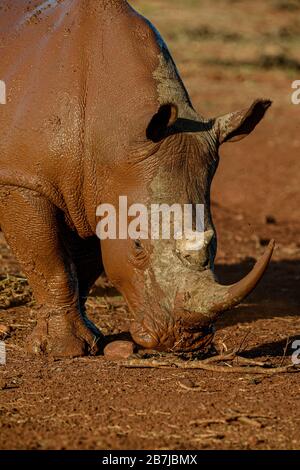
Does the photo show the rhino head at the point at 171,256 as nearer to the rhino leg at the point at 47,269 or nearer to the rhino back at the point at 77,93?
the rhino back at the point at 77,93

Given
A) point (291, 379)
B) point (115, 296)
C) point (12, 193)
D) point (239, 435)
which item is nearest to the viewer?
point (239, 435)

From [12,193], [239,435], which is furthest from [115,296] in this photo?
[239,435]

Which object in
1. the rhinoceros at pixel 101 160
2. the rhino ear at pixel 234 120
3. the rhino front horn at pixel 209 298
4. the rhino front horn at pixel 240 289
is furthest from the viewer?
the rhino ear at pixel 234 120

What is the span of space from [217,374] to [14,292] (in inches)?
111

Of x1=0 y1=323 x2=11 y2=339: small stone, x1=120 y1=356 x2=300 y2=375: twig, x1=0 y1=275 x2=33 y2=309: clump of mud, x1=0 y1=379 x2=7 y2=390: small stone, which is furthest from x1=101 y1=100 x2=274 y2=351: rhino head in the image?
x1=0 y1=275 x2=33 y2=309: clump of mud

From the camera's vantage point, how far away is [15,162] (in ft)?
21.9

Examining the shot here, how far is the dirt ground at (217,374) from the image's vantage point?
17.2 feet

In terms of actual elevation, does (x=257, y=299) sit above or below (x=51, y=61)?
below

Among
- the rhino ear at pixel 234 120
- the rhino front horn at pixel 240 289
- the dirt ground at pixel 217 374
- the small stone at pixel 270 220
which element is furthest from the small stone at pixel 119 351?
the small stone at pixel 270 220

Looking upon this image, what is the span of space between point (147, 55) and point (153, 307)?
1.63 m

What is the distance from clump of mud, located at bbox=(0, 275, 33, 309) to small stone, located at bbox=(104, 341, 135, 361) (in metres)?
1.84

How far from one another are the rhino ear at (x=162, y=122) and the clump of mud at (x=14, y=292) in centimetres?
253
